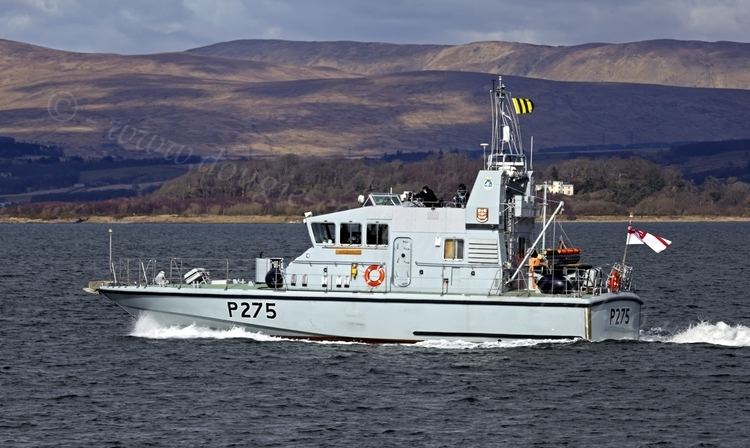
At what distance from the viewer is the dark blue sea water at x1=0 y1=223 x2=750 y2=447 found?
2367 centimetres

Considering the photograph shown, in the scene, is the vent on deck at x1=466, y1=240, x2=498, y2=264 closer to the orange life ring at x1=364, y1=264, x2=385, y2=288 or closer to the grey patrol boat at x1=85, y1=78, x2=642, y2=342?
the grey patrol boat at x1=85, y1=78, x2=642, y2=342

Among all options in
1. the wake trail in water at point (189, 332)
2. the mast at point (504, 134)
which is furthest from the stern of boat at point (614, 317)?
the wake trail in water at point (189, 332)

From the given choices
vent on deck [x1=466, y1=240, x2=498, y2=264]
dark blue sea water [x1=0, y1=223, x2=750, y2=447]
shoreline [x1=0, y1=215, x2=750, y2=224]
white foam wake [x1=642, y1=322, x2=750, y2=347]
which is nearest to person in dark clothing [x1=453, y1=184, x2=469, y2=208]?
vent on deck [x1=466, y1=240, x2=498, y2=264]

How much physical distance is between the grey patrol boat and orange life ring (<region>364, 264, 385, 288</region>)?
0.08 feet

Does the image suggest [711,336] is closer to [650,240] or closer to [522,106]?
[650,240]

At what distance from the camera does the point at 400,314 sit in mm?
31125

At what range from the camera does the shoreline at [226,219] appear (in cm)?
15625

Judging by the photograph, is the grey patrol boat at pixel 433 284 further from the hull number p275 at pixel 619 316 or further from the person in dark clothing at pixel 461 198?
the person in dark clothing at pixel 461 198

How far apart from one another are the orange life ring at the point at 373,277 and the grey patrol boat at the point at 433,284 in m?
0.02

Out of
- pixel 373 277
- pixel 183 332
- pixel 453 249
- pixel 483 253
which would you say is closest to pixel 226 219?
pixel 183 332

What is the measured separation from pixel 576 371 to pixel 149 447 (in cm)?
1062

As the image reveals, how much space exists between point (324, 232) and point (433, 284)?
10.2 feet

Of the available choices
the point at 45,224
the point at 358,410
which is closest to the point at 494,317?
the point at 358,410

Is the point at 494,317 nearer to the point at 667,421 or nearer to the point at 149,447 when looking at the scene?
the point at 667,421
